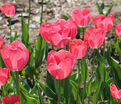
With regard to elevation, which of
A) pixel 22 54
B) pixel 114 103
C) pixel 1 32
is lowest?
pixel 114 103

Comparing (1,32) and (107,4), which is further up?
(107,4)

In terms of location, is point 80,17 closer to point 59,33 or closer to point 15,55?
point 59,33

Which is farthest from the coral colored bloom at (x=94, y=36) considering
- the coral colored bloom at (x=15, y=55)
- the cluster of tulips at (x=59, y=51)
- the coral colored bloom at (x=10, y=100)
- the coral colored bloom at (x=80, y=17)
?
the coral colored bloom at (x=10, y=100)

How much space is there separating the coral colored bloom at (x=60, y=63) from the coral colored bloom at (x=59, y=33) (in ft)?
0.87

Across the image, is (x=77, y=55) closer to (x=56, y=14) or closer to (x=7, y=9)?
(x=7, y=9)

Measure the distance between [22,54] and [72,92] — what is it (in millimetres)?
637

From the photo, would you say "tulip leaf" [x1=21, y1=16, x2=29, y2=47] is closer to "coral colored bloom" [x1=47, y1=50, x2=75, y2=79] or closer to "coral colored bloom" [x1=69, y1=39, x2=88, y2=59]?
"coral colored bloom" [x1=69, y1=39, x2=88, y2=59]

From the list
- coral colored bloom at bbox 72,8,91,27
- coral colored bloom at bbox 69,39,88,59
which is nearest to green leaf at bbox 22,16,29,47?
coral colored bloom at bbox 72,8,91,27

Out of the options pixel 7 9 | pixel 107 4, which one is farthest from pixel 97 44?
pixel 107 4

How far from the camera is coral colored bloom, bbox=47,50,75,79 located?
1.15m

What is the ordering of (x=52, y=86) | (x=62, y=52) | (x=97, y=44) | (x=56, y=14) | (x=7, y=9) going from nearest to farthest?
(x=62, y=52), (x=97, y=44), (x=52, y=86), (x=7, y=9), (x=56, y=14)

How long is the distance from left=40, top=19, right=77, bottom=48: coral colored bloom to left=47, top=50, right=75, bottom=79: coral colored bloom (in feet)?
0.87

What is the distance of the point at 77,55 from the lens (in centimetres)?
140

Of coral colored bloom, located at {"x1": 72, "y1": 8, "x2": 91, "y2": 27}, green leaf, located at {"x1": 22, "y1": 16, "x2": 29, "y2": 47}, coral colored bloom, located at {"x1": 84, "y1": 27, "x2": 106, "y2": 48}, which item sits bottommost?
green leaf, located at {"x1": 22, "y1": 16, "x2": 29, "y2": 47}
